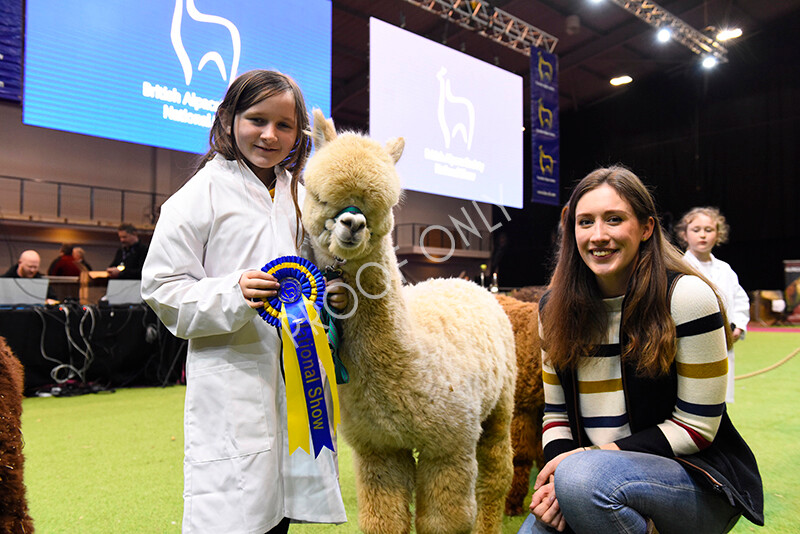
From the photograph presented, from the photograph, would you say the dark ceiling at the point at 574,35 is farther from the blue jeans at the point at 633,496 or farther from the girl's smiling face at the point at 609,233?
the blue jeans at the point at 633,496

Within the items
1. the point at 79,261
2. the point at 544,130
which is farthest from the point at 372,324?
the point at 79,261

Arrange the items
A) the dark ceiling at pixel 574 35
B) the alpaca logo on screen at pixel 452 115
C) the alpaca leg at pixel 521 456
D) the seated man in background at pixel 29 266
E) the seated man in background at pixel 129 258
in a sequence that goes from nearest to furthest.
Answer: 1. the alpaca leg at pixel 521 456
2. the alpaca logo on screen at pixel 452 115
3. the seated man in background at pixel 29 266
4. the seated man in background at pixel 129 258
5. the dark ceiling at pixel 574 35

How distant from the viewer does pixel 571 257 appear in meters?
1.32

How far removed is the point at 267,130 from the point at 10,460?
3.07ft

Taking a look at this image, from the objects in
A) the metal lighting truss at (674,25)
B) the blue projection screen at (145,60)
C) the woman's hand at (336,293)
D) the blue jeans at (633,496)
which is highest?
the metal lighting truss at (674,25)

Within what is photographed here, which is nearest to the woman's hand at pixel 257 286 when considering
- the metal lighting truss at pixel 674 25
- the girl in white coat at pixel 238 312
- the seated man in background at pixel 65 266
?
the girl in white coat at pixel 238 312

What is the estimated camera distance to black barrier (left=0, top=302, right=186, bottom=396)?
4297mm

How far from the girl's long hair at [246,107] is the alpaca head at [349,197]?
3.1 inches

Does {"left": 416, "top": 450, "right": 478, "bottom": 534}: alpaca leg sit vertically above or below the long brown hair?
below

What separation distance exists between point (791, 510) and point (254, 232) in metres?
2.28

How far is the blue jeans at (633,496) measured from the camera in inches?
41.9

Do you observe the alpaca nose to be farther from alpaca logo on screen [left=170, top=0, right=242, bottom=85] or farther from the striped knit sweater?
alpaca logo on screen [left=170, top=0, right=242, bottom=85]

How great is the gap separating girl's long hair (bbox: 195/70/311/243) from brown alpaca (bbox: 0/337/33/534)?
0.68 meters

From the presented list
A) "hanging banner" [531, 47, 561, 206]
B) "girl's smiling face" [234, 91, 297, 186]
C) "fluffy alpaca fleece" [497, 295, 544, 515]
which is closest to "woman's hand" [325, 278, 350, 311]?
"girl's smiling face" [234, 91, 297, 186]
